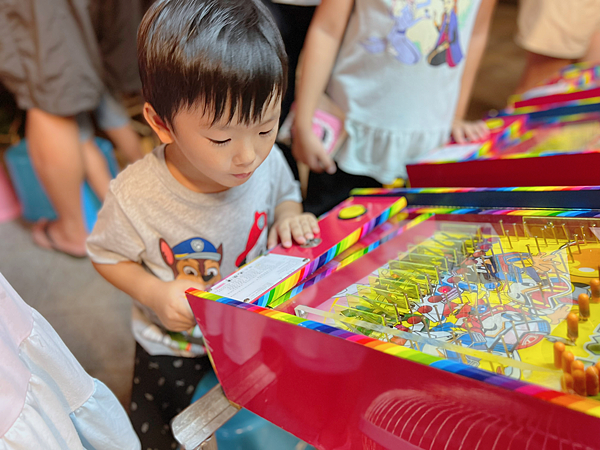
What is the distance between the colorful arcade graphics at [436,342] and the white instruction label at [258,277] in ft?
0.09

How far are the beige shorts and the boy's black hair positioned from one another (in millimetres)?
1079

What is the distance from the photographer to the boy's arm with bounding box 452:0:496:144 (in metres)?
0.97

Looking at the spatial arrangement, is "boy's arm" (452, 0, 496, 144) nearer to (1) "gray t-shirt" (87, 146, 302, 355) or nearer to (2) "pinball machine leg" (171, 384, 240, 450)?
(1) "gray t-shirt" (87, 146, 302, 355)

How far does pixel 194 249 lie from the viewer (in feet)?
2.33

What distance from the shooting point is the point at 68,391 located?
0.48 metres

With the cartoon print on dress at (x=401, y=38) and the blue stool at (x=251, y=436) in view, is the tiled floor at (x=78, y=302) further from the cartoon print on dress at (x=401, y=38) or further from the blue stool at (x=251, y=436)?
the cartoon print on dress at (x=401, y=38)

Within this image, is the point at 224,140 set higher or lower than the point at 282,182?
higher

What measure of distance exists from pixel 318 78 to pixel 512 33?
11.0 feet

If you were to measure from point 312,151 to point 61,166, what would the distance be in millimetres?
879

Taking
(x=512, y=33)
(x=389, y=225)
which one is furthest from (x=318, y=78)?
(x=512, y=33)

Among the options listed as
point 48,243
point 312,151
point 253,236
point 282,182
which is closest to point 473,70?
point 312,151

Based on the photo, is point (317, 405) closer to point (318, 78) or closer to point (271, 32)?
point (271, 32)

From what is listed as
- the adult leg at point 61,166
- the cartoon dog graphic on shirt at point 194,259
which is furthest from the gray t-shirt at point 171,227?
the adult leg at point 61,166

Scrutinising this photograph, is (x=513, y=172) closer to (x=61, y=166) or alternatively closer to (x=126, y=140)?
(x=61, y=166)
